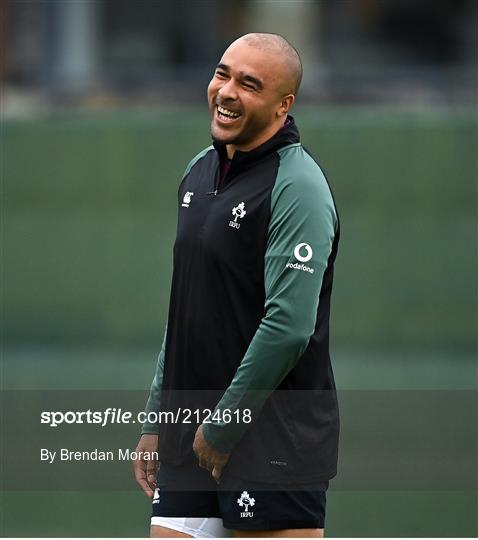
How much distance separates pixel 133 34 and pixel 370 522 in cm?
401

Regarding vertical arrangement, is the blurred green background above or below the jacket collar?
below

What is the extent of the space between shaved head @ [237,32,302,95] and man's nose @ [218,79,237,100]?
0.11 m

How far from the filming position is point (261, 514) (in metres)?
3.28

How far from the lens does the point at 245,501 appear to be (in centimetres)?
329

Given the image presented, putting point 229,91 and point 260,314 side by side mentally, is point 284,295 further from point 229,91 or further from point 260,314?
point 229,91

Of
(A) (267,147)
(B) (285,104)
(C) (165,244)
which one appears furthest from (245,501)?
(C) (165,244)

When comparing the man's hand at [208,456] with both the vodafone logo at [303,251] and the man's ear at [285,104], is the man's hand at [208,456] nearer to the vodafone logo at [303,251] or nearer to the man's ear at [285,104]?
the vodafone logo at [303,251]

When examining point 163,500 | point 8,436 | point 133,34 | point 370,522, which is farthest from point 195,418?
point 133,34

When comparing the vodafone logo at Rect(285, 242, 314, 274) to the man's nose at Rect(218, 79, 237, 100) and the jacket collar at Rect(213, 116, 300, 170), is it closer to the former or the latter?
the jacket collar at Rect(213, 116, 300, 170)

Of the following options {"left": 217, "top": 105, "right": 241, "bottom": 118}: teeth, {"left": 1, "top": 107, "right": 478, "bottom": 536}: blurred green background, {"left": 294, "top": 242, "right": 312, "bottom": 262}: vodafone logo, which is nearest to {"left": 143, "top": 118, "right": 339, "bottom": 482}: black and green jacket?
{"left": 294, "top": 242, "right": 312, "bottom": 262}: vodafone logo

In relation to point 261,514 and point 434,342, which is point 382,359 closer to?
point 434,342

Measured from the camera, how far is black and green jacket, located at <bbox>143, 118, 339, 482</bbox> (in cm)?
318

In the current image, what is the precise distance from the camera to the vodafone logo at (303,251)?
10.4ft

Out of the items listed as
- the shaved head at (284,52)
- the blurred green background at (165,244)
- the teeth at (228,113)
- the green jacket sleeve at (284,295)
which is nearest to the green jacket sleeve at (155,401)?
the green jacket sleeve at (284,295)
